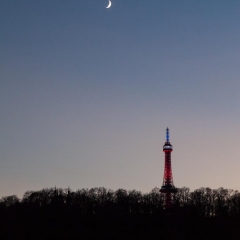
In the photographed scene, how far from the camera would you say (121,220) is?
8656 cm

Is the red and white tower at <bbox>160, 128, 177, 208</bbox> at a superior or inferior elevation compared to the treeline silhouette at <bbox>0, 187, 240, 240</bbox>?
superior

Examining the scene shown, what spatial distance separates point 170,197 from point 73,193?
1061 inches

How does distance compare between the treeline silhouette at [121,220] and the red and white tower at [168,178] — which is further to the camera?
the red and white tower at [168,178]

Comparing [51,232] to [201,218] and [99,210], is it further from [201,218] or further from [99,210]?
[201,218]

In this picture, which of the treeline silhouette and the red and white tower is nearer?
the treeline silhouette

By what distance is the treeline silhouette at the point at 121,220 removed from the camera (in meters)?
80.4

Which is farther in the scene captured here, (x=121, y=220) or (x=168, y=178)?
(x=168, y=178)

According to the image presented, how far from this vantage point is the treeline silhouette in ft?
264

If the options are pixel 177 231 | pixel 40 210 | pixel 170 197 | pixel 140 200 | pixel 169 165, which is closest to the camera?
pixel 177 231

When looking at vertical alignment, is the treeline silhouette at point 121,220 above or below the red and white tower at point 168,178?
below

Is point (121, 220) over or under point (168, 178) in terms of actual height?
under

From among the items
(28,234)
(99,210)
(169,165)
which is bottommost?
(28,234)

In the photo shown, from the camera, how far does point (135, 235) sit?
3174 inches

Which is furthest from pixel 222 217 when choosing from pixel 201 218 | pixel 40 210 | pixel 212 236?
pixel 40 210
